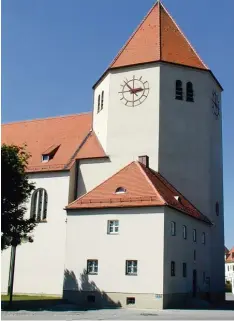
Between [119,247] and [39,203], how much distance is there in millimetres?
8895

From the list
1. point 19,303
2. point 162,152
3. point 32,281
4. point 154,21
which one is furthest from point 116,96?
point 19,303

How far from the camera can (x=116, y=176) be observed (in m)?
29.5

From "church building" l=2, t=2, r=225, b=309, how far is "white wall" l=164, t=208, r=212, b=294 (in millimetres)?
69

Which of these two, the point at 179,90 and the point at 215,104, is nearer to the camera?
the point at 179,90

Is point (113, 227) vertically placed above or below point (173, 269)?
above

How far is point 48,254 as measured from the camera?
101 feet

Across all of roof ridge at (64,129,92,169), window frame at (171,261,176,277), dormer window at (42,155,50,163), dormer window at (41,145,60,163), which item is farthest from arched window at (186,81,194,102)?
window frame at (171,261,176,277)

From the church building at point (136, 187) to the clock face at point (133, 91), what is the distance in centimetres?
8

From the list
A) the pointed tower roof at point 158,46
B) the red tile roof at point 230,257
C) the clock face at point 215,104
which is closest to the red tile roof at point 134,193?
the clock face at point 215,104

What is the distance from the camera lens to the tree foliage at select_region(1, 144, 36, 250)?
2259 centimetres

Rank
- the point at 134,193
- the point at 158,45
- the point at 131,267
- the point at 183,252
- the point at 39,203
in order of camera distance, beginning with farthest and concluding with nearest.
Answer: the point at 158,45
the point at 39,203
the point at 183,252
the point at 134,193
the point at 131,267

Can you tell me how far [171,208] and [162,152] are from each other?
6.37 meters

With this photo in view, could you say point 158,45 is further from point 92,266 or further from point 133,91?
point 92,266

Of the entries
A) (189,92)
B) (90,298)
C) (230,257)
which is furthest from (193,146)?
(230,257)
